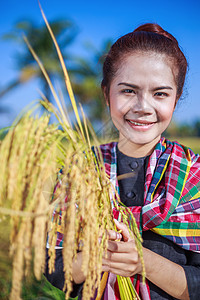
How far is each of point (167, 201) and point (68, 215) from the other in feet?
1.94

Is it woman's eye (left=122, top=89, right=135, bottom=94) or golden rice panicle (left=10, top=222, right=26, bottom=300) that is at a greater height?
woman's eye (left=122, top=89, right=135, bottom=94)

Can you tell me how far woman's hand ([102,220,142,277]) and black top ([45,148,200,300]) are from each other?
22 centimetres

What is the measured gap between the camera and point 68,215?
0.72 m

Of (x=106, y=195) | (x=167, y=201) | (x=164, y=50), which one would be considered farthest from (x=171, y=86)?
(x=106, y=195)

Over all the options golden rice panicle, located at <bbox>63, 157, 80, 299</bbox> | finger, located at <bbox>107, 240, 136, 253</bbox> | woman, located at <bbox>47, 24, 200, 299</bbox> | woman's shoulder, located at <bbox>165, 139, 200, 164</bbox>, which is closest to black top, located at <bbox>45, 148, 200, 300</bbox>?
woman, located at <bbox>47, 24, 200, 299</bbox>

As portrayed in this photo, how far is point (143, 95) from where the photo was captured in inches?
45.9

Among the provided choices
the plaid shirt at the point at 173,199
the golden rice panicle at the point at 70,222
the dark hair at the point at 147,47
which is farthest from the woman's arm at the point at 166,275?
the dark hair at the point at 147,47

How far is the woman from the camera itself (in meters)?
1.13

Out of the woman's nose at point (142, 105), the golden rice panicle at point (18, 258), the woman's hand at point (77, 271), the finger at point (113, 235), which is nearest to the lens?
the golden rice panicle at point (18, 258)

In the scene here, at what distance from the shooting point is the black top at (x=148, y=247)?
1146mm

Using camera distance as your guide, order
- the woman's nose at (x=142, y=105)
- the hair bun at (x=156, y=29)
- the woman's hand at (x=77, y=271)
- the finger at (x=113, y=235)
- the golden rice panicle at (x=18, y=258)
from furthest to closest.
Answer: the hair bun at (x=156, y=29) < the woman's nose at (x=142, y=105) < the woman's hand at (x=77, y=271) < the finger at (x=113, y=235) < the golden rice panicle at (x=18, y=258)

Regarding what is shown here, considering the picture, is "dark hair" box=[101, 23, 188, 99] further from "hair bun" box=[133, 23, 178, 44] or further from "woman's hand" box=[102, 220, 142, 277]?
"woman's hand" box=[102, 220, 142, 277]

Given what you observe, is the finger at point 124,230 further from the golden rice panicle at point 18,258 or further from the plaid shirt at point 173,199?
the golden rice panicle at point 18,258

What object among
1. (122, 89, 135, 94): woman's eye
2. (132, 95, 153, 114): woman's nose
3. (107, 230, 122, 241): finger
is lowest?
(107, 230, 122, 241): finger
